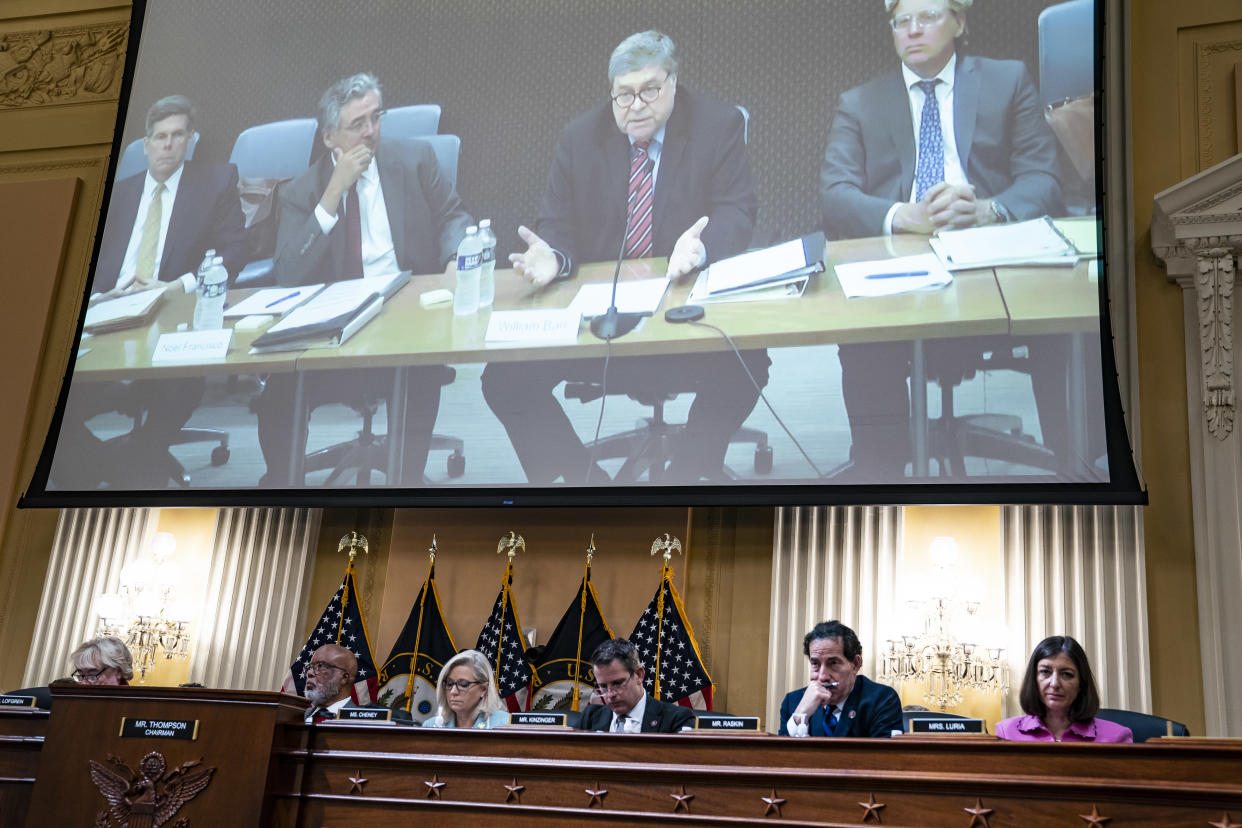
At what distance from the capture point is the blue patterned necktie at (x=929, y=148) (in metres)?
6.19

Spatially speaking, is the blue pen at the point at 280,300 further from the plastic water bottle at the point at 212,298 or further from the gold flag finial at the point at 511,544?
the gold flag finial at the point at 511,544

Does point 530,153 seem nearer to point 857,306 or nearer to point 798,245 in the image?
point 798,245

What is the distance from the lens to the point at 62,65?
914 centimetres

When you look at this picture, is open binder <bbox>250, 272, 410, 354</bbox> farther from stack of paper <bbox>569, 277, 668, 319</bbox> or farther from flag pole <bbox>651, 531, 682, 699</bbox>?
flag pole <bbox>651, 531, 682, 699</bbox>

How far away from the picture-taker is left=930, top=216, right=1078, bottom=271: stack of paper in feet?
19.3

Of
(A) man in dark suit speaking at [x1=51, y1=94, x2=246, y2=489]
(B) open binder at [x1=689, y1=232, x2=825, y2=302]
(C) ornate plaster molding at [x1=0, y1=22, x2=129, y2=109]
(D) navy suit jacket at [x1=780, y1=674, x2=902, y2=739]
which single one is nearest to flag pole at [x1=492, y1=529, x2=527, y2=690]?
(B) open binder at [x1=689, y1=232, x2=825, y2=302]

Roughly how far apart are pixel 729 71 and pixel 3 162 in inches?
216

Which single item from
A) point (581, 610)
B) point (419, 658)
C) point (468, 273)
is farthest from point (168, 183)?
point (581, 610)

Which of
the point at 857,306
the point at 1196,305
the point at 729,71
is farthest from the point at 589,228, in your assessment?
the point at 1196,305

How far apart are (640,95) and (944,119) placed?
5.48 feet

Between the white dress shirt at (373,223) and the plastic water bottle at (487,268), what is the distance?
19.8 inches

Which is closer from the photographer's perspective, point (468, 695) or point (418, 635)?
point (468, 695)

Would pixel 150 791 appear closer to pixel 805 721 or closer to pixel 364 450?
pixel 805 721

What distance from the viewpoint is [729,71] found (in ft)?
22.2
